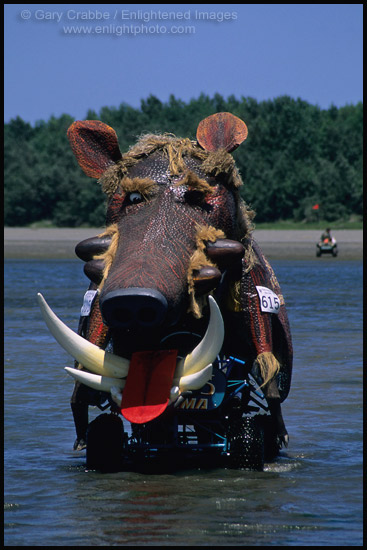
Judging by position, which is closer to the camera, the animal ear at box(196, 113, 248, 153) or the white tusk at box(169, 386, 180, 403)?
the white tusk at box(169, 386, 180, 403)

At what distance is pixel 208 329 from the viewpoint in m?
6.25

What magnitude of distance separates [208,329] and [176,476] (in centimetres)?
120

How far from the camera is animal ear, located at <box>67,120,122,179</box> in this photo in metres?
7.03

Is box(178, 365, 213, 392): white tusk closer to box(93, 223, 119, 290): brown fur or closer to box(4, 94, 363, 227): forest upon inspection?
box(93, 223, 119, 290): brown fur

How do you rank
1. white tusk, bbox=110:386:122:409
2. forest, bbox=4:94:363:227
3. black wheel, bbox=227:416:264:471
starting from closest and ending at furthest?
white tusk, bbox=110:386:122:409 → black wheel, bbox=227:416:264:471 → forest, bbox=4:94:363:227

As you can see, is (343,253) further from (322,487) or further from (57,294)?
(322,487)

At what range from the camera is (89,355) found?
252 inches

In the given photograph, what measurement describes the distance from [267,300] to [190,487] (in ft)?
4.40

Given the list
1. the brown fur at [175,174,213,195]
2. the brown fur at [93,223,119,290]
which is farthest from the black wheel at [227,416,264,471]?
the brown fur at [175,174,213,195]

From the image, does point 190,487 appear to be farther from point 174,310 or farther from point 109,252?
point 109,252

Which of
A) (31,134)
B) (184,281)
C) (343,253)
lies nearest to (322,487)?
(184,281)

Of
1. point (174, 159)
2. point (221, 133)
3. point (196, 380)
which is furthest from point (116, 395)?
point (221, 133)

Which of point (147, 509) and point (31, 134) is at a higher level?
point (31, 134)

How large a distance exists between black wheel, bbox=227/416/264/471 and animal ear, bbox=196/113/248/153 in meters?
1.72
